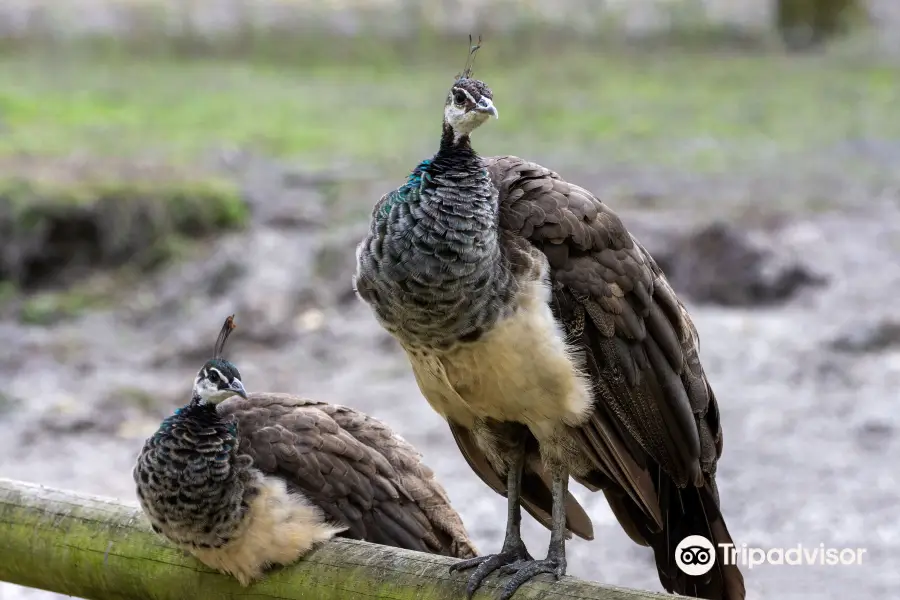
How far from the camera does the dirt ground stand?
15.0 ft

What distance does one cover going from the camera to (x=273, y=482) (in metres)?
2.72

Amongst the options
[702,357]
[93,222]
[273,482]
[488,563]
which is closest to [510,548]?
[488,563]

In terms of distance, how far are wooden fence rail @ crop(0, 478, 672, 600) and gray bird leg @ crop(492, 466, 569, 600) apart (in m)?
0.04

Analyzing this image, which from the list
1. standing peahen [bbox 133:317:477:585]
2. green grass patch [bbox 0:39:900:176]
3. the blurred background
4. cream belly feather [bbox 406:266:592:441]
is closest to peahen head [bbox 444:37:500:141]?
cream belly feather [bbox 406:266:592:441]

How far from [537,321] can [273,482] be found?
74 centimetres

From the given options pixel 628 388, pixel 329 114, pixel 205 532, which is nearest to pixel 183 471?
pixel 205 532

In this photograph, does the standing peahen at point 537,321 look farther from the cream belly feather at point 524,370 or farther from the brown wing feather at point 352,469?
the brown wing feather at point 352,469

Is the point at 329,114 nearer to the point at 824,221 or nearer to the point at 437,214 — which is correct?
the point at 824,221

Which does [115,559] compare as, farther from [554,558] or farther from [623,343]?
[623,343]

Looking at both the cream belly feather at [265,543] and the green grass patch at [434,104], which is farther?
the green grass patch at [434,104]

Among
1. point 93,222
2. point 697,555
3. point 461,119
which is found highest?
point 93,222

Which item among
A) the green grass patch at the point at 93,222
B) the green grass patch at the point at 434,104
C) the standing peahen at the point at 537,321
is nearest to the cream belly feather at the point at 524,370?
the standing peahen at the point at 537,321

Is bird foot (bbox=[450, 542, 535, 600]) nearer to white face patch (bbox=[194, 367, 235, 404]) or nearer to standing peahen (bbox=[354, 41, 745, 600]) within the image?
standing peahen (bbox=[354, 41, 745, 600])

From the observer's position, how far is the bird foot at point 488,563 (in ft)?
7.81
